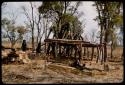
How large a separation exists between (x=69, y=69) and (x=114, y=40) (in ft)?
30.4

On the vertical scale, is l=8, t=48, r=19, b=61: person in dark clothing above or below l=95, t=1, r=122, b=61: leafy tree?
below

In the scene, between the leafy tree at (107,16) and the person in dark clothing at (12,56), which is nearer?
the person in dark clothing at (12,56)

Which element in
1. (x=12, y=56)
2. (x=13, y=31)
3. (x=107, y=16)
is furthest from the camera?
(x=13, y=31)

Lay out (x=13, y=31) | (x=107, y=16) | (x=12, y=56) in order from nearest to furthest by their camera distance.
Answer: (x=12, y=56), (x=107, y=16), (x=13, y=31)

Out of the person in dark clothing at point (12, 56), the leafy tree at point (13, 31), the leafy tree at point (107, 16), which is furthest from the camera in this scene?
the leafy tree at point (13, 31)

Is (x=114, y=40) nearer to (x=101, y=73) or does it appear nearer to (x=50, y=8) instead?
(x=50, y=8)

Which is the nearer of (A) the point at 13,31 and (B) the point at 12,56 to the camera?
(B) the point at 12,56

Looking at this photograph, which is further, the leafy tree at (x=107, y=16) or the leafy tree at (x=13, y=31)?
the leafy tree at (x=13, y=31)

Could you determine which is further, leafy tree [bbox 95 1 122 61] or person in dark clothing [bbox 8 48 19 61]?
leafy tree [bbox 95 1 122 61]

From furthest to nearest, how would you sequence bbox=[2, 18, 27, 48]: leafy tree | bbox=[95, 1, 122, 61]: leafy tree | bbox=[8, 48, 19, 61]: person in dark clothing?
1. bbox=[2, 18, 27, 48]: leafy tree
2. bbox=[95, 1, 122, 61]: leafy tree
3. bbox=[8, 48, 19, 61]: person in dark clothing

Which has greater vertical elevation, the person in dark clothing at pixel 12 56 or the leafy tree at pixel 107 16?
the leafy tree at pixel 107 16

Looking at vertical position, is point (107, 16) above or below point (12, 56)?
above

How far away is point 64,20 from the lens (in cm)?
2583

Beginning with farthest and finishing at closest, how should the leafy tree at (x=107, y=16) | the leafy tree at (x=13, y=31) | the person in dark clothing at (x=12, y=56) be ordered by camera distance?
the leafy tree at (x=13, y=31) < the leafy tree at (x=107, y=16) < the person in dark clothing at (x=12, y=56)
